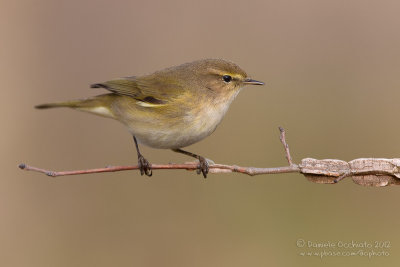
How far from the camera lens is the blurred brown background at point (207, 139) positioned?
5.52m

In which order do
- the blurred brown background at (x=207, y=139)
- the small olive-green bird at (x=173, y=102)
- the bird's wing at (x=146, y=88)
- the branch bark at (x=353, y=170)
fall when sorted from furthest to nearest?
the blurred brown background at (x=207, y=139) < the bird's wing at (x=146, y=88) < the small olive-green bird at (x=173, y=102) < the branch bark at (x=353, y=170)

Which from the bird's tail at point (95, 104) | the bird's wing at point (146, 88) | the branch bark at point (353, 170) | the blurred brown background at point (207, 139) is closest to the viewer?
the branch bark at point (353, 170)

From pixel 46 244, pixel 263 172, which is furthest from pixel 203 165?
pixel 46 244

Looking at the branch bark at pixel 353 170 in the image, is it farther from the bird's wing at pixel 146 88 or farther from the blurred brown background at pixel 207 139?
the blurred brown background at pixel 207 139

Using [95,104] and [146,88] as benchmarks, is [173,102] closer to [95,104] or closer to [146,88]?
[146,88]

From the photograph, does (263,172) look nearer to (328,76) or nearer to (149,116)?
(149,116)

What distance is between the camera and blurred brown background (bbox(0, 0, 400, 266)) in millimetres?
5523

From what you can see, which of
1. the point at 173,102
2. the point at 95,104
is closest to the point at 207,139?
the point at 95,104

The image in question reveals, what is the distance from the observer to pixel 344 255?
4422 millimetres

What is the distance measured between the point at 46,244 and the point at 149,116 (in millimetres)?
2142

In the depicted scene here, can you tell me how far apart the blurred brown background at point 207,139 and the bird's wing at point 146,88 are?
1550mm

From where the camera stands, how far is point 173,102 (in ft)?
14.5

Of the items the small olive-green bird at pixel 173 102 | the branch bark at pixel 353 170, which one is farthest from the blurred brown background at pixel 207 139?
the branch bark at pixel 353 170

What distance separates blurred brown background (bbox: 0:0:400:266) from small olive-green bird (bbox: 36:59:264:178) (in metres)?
1.30
